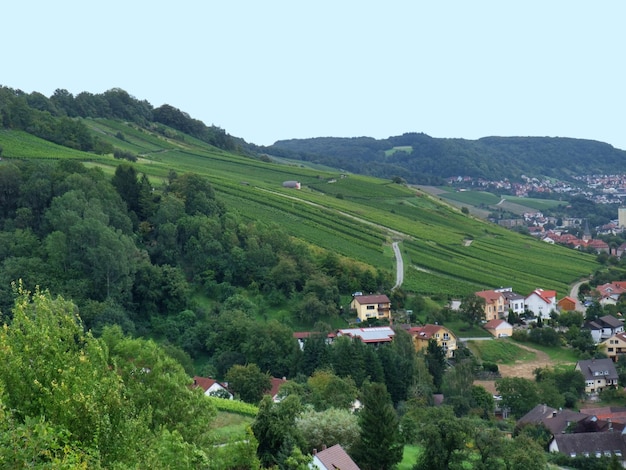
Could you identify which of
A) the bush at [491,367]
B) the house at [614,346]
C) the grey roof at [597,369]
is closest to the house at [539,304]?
the house at [614,346]

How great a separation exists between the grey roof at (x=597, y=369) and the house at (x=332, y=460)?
2954 centimetres

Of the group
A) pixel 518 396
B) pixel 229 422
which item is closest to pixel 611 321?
pixel 518 396

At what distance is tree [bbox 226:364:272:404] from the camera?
36125 millimetres

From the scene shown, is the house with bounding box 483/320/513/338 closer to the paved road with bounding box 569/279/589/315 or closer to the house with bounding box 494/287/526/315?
the house with bounding box 494/287/526/315

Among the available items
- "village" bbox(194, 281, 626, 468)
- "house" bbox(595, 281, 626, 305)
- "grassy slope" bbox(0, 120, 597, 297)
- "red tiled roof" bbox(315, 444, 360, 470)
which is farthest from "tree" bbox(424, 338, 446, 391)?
"house" bbox(595, 281, 626, 305)

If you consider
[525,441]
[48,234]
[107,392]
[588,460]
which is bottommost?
[588,460]

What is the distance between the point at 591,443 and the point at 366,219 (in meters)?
44.1

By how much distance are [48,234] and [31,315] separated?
3377 cm

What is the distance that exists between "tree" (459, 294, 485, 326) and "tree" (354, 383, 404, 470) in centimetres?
3072

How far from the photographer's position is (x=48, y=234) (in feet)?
150

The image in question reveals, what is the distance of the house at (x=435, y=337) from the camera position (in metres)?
48.3

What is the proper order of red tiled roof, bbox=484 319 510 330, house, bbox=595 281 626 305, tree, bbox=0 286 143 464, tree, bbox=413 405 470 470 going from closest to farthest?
tree, bbox=0 286 143 464
tree, bbox=413 405 470 470
red tiled roof, bbox=484 319 510 330
house, bbox=595 281 626 305

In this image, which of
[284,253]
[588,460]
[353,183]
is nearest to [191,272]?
[284,253]

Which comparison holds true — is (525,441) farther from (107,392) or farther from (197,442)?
(107,392)
